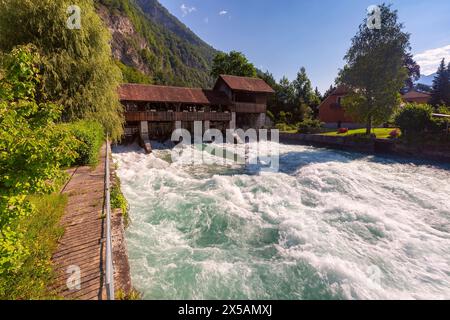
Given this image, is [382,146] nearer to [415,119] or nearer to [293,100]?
[415,119]

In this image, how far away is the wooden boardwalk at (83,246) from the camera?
10.2 ft

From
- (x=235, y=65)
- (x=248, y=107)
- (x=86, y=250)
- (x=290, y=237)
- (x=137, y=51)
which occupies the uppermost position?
(x=137, y=51)

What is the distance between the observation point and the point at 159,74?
114 meters

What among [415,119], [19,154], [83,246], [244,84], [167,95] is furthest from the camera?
[244,84]

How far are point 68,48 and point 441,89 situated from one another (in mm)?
44002

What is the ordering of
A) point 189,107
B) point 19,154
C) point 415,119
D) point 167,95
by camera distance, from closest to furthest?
point 19,154 < point 415,119 < point 167,95 < point 189,107

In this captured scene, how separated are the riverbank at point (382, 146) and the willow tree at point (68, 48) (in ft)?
66.9

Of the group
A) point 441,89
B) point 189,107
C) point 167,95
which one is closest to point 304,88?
point 441,89

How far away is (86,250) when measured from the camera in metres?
3.91

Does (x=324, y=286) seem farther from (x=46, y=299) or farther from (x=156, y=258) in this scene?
(x=46, y=299)

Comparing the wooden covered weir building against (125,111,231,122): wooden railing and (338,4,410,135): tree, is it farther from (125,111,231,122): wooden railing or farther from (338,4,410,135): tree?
(338,4,410,135): tree

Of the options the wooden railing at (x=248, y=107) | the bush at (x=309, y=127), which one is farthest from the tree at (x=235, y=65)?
the bush at (x=309, y=127)

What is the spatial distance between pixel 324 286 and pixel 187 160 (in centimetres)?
1330
